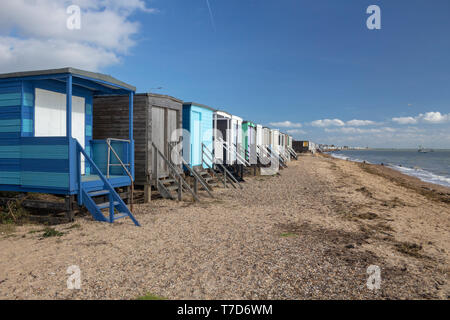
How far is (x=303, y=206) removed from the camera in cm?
921

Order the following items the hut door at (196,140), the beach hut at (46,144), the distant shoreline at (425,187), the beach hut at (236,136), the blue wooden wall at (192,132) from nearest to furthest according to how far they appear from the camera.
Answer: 1. the beach hut at (46,144)
2. the blue wooden wall at (192,132)
3. the hut door at (196,140)
4. the distant shoreline at (425,187)
5. the beach hut at (236,136)

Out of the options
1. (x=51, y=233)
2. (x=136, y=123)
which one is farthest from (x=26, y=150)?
(x=136, y=123)

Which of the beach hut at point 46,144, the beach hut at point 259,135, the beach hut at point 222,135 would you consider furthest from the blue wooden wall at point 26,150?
the beach hut at point 259,135

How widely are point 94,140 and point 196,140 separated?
450 cm

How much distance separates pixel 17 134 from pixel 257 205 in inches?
252

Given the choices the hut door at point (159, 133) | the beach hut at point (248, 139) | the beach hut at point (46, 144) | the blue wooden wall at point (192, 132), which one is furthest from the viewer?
the beach hut at point (248, 139)

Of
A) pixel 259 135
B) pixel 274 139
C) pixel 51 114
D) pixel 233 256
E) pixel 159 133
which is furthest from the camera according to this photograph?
pixel 274 139

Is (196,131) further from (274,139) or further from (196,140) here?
(274,139)

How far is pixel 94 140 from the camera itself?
347 inches

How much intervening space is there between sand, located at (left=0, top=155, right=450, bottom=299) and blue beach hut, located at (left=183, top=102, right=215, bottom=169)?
3940 millimetres

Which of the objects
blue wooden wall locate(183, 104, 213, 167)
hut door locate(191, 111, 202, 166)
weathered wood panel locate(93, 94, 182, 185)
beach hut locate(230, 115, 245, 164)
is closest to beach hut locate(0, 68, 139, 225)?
weathered wood panel locate(93, 94, 182, 185)

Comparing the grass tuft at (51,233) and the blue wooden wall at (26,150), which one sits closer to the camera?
the grass tuft at (51,233)

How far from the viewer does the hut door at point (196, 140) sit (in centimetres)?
1220

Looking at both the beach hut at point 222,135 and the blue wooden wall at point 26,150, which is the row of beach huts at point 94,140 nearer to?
the blue wooden wall at point 26,150
